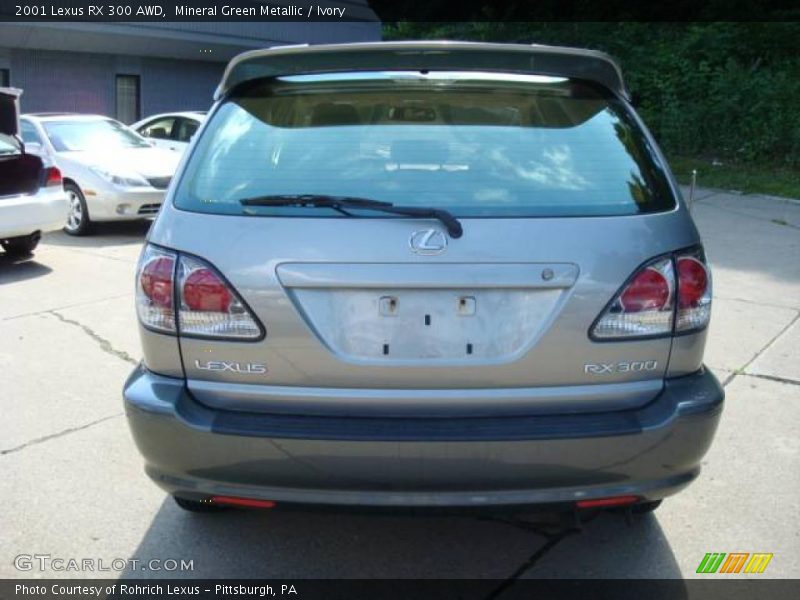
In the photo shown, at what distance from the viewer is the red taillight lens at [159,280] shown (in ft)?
8.74

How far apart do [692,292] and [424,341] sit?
2.85ft

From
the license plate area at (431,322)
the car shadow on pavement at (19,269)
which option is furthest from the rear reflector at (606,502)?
the car shadow on pavement at (19,269)

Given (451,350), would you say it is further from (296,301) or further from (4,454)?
(4,454)

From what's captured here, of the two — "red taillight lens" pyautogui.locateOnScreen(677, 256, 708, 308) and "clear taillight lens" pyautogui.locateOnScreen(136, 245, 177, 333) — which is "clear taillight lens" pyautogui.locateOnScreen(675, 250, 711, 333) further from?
"clear taillight lens" pyautogui.locateOnScreen(136, 245, 177, 333)

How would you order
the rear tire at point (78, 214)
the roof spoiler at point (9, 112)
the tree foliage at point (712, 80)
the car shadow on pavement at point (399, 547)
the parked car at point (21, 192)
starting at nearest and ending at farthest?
the car shadow on pavement at point (399, 547) < the parked car at point (21, 192) < the roof spoiler at point (9, 112) < the rear tire at point (78, 214) < the tree foliage at point (712, 80)

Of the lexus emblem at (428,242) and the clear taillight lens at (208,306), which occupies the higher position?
the lexus emblem at (428,242)

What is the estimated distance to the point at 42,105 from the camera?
772 inches

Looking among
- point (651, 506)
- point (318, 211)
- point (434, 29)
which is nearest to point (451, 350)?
point (318, 211)

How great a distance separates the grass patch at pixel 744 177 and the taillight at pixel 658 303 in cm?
1192

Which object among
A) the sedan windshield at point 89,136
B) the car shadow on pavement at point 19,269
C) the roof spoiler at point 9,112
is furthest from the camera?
the sedan windshield at point 89,136

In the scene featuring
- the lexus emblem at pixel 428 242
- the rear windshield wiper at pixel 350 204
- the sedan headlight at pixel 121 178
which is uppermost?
the rear windshield wiper at pixel 350 204

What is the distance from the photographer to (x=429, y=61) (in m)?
3.11

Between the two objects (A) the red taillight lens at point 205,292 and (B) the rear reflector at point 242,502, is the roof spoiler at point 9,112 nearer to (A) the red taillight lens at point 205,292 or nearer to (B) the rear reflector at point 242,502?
(A) the red taillight lens at point 205,292

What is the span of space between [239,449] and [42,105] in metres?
19.4
